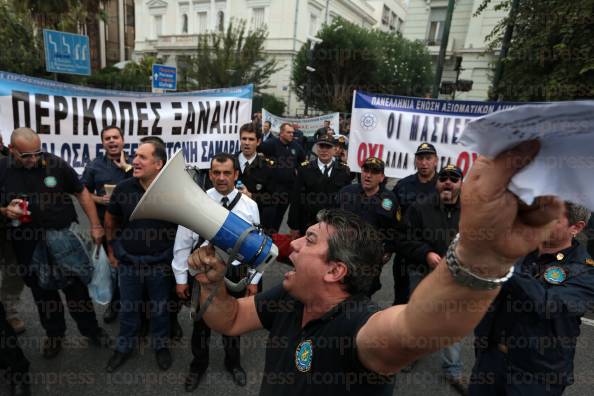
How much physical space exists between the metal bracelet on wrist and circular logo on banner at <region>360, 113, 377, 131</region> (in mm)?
4189

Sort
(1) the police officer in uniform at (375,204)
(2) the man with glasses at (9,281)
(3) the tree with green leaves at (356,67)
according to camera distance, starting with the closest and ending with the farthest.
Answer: (2) the man with glasses at (9,281), (1) the police officer in uniform at (375,204), (3) the tree with green leaves at (356,67)

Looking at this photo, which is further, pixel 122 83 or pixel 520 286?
pixel 122 83

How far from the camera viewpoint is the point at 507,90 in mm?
8266

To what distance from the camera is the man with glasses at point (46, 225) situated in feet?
8.85

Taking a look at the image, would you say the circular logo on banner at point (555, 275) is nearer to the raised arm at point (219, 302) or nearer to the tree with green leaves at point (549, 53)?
the raised arm at point (219, 302)

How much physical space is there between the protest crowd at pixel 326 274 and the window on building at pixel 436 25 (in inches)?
1003

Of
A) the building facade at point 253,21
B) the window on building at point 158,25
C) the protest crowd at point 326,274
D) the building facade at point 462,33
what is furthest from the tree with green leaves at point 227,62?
the protest crowd at point 326,274

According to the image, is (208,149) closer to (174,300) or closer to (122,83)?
(174,300)

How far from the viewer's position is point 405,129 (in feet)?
15.1

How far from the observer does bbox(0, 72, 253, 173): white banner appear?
3.58 m

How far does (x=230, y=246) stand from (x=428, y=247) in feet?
6.64

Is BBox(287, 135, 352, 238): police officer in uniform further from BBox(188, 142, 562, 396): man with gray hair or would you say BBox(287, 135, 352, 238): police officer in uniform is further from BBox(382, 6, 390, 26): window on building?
BBox(382, 6, 390, 26): window on building

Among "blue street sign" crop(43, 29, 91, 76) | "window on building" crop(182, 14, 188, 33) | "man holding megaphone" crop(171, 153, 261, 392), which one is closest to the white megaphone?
"man holding megaphone" crop(171, 153, 261, 392)

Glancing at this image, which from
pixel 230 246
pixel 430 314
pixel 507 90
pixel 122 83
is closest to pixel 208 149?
pixel 230 246
